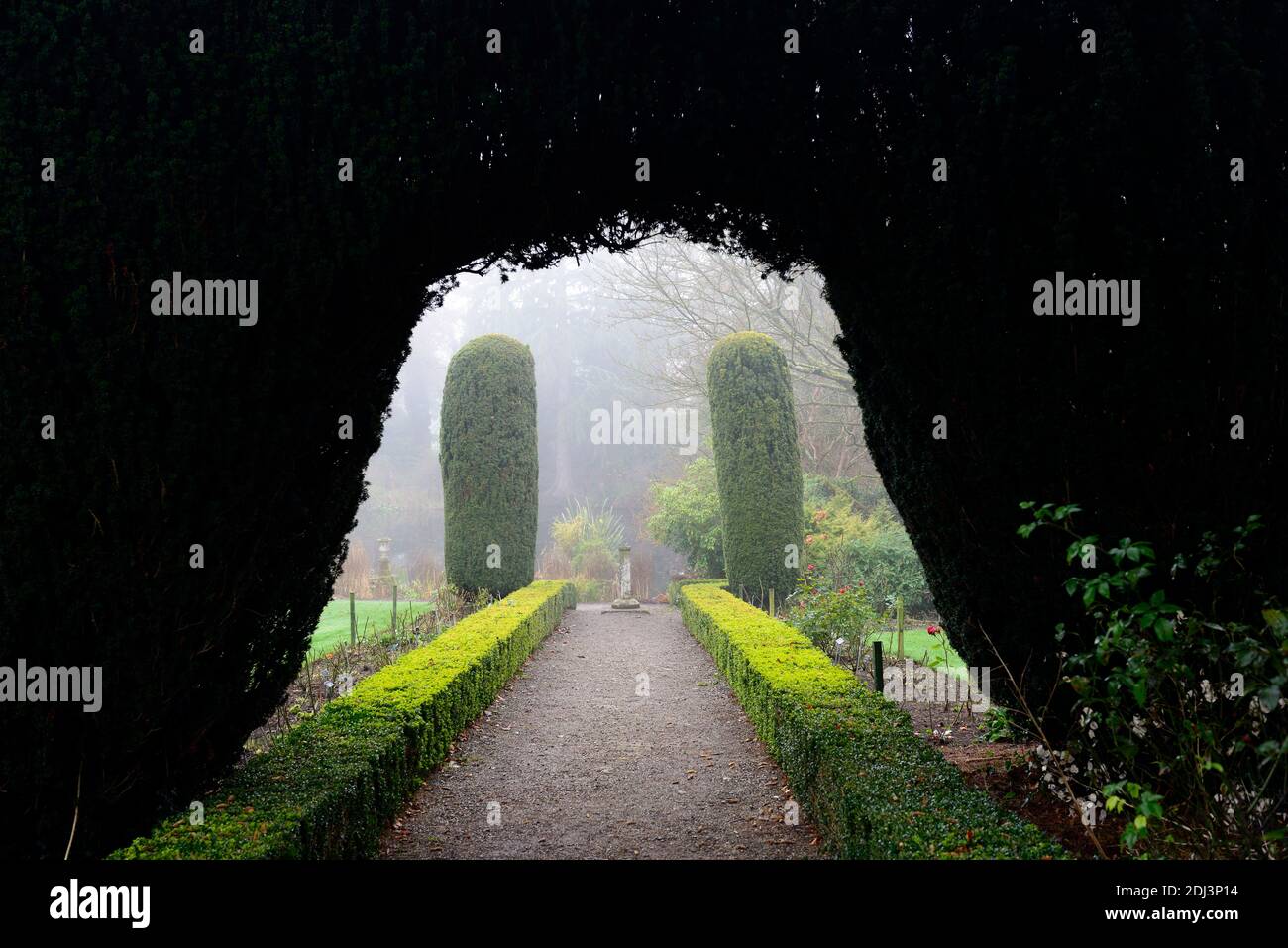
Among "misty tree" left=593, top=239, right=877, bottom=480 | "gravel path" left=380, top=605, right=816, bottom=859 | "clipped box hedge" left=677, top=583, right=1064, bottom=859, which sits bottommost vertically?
"gravel path" left=380, top=605, right=816, bottom=859

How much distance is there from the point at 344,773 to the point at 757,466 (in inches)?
443

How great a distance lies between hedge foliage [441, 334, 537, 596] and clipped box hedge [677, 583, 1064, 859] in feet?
27.5

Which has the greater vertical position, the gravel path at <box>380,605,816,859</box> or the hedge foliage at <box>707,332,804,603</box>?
the hedge foliage at <box>707,332,804,603</box>

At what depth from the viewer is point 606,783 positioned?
17.3 ft

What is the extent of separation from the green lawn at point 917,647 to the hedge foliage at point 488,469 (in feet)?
22.7

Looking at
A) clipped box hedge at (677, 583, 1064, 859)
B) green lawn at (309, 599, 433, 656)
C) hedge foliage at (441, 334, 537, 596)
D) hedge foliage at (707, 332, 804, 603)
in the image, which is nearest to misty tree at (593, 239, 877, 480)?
hedge foliage at (707, 332, 804, 603)

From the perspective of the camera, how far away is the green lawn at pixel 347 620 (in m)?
10.9

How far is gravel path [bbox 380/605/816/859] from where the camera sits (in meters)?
4.20

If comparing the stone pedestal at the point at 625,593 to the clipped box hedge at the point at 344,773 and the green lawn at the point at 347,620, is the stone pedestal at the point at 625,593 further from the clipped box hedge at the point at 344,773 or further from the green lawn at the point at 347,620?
the clipped box hedge at the point at 344,773

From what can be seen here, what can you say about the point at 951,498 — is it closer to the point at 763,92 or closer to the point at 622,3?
the point at 763,92

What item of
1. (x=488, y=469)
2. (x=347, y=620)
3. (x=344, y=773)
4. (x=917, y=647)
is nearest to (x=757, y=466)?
(x=917, y=647)

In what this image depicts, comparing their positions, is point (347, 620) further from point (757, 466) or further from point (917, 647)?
point (917, 647)

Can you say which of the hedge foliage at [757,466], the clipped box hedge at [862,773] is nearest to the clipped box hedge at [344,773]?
the clipped box hedge at [862,773]

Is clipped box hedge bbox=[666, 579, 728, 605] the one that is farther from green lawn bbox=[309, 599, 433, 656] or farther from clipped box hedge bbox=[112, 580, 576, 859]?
clipped box hedge bbox=[112, 580, 576, 859]
